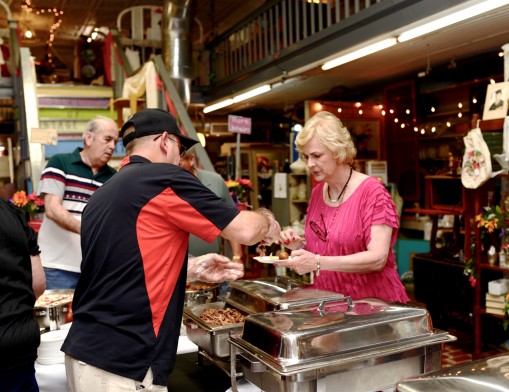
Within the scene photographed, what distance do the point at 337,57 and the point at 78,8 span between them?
7858 millimetres

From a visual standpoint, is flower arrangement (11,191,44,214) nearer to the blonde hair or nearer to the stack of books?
the blonde hair

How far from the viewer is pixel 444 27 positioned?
5.00m

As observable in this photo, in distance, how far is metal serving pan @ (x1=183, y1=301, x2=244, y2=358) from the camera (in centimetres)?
205

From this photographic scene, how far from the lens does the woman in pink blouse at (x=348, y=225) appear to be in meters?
2.43

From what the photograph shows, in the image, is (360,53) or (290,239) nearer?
(290,239)

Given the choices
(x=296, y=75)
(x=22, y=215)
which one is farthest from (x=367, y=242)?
(x=296, y=75)

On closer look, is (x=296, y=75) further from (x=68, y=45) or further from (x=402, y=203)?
(x=68, y=45)

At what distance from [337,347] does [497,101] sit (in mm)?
3676

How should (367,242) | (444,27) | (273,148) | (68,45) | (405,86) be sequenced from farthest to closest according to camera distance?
(68,45) → (273,148) → (405,86) → (444,27) → (367,242)

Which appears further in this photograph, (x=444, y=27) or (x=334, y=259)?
(x=444, y=27)

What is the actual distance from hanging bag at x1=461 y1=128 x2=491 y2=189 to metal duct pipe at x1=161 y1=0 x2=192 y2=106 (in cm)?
461

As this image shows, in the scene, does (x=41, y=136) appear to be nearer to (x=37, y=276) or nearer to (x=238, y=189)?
(x=238, y=189)

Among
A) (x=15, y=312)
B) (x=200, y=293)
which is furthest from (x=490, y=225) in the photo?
(x=15, y=312)

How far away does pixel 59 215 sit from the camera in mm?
3535
